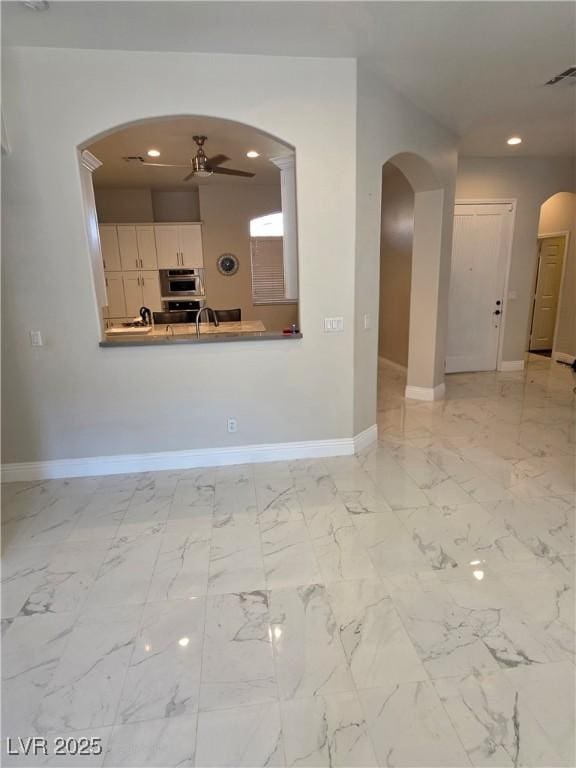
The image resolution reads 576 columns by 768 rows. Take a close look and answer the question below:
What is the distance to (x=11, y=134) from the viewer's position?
2682mm

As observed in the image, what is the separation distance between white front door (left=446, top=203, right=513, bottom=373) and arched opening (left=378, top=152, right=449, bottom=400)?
0.71m

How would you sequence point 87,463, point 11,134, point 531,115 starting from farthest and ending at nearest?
point 531,115 → point 87,463 → point 11,134

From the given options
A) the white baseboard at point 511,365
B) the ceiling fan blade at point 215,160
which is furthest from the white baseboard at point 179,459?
the white baseboard at point 511,365

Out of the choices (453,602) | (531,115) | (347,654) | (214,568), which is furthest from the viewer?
(531,115)

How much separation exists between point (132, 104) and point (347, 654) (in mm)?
3372

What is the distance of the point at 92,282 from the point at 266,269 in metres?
4.74

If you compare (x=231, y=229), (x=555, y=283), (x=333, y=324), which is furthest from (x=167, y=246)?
(x=555, y=283)

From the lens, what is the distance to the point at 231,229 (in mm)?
7168

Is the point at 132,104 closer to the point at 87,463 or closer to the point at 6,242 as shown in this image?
the point at 6,242

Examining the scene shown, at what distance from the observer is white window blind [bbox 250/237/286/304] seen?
7.31 metres

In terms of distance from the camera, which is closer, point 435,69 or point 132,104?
point 132,104

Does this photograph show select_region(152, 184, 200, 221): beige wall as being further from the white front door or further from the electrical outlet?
the electrical outlet

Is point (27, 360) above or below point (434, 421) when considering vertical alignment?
above

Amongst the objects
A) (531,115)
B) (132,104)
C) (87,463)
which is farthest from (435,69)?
(87,463)
